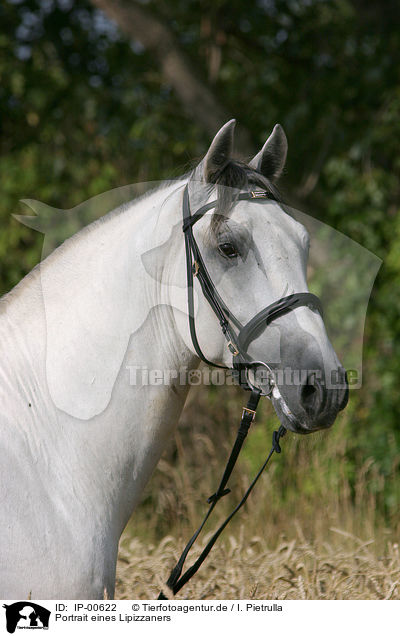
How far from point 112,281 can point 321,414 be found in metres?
0.86

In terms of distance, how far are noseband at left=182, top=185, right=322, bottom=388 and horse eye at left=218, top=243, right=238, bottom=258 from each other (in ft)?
0.26

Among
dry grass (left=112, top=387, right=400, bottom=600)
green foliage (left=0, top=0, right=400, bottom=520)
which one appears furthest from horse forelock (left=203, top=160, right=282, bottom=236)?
green foliage (left=0, top=0, right=400, bottom=520)

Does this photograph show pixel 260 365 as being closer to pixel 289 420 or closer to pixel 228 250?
pixel 289 420

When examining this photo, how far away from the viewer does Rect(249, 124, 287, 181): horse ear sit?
2371 mm

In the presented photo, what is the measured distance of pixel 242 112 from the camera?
736 cm

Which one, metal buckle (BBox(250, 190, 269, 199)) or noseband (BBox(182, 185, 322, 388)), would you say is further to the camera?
metal buckle (BBox(250, 190, 269, 199))

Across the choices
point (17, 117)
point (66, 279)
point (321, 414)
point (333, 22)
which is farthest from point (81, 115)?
point (321, 414)

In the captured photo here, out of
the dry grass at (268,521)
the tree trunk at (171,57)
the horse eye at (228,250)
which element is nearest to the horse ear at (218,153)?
the horse eye at (228,250)

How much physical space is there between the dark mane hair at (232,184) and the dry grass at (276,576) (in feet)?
5.27

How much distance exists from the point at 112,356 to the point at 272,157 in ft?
3.15

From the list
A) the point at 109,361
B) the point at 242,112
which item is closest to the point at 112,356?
the point at 109,361
